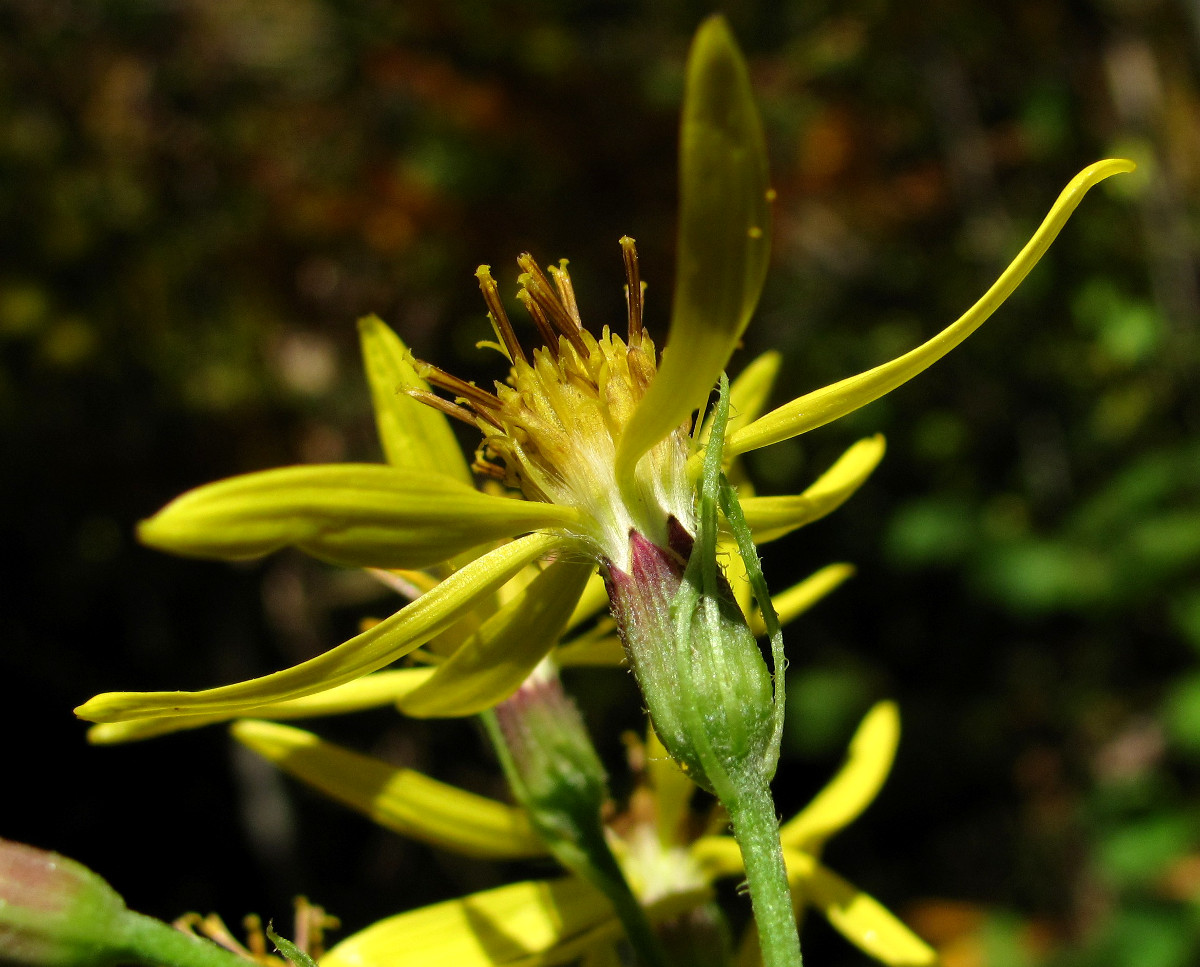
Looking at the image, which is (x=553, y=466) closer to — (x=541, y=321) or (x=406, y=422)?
(x=541, y=321)

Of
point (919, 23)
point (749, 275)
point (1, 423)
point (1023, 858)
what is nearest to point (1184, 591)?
point (1023, 858)

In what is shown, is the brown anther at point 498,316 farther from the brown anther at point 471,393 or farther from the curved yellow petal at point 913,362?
the curved yellow petal at point 913,362

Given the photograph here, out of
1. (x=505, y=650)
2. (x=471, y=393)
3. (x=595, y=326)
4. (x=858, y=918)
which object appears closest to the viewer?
(x=505, y=650)

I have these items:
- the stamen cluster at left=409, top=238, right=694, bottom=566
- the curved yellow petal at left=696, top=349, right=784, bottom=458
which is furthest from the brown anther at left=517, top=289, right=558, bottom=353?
the curved yellow petal at left=696, top=349, right=784, bottom=458

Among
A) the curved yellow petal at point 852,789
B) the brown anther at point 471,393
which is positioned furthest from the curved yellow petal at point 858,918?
the brown anther at point 471,393

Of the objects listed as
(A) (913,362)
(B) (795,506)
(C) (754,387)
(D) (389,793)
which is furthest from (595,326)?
(A) (913,362)

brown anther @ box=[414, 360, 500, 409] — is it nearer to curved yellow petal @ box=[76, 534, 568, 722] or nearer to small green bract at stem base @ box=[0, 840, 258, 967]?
curved yellow petal @ box=[76, 534, 568, 722]
